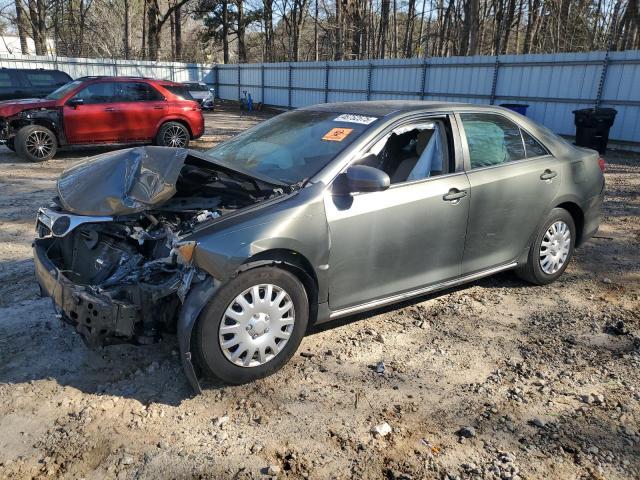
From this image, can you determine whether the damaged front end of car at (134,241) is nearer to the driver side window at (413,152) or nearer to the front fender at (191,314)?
the front fender at (191,314)

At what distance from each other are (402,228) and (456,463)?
156cm

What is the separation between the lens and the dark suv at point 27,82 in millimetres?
13844

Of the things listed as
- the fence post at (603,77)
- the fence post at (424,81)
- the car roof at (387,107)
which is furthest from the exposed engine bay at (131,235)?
the fence post at (424,81)

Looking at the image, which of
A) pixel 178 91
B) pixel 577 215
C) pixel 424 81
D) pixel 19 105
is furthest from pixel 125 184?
pixel 424 81

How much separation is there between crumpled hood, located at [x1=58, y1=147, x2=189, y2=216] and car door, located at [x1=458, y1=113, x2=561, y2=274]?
2204mm

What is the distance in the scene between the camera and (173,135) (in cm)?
1198

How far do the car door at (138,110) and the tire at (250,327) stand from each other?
9.50 m

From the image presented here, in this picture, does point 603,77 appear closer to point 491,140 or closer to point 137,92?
point 491,140

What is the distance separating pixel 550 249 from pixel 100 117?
961 cm

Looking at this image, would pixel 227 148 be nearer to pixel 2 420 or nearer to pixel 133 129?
pixel 2 420

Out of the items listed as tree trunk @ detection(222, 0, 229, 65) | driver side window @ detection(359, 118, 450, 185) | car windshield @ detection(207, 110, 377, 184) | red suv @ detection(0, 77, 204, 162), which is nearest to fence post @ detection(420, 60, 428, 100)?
red suv @ detection(0, 77, 204, 162)

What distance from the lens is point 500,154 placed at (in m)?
4.24

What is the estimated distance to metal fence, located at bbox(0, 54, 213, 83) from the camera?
25641 millimetres

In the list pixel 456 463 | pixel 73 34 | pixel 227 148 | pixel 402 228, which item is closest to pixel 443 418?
pixel 456 463
